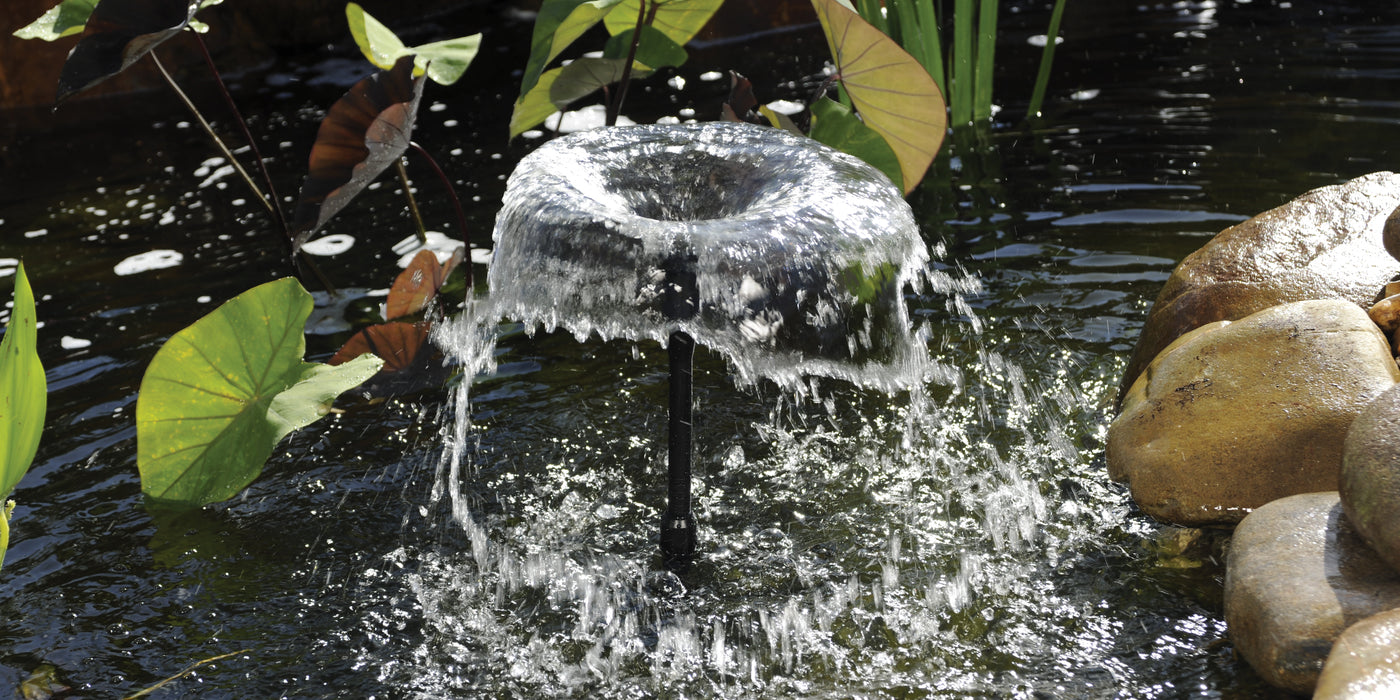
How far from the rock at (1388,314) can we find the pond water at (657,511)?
69cm

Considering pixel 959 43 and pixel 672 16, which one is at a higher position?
pixel 672 16

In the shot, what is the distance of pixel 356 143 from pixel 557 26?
67 centimetres

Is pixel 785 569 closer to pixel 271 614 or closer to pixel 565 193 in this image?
pixel 565 193

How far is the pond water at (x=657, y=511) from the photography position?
2203mm

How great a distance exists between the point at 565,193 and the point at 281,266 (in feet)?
8.15

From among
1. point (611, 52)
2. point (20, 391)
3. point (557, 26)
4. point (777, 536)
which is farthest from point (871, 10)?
point (20, 391)

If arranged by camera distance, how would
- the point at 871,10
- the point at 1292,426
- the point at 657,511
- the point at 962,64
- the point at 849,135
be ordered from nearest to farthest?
the point at 1292,426 < the point at 657,511 < the point at 849,135 < the point at 871,10 < the point at 962,64

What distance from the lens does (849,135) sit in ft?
11.3

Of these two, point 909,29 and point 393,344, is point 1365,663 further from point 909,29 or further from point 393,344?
point 909,29

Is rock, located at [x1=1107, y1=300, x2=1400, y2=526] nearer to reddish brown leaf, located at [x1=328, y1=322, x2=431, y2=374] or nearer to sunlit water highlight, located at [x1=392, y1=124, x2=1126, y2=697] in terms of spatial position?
sunlit water highlight, located at [x1=392, y1=124, x2=1126, y2=697]

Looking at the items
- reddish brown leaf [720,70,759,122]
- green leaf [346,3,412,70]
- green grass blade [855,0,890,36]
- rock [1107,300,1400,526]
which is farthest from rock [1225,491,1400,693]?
green grass blade [855,0,890,36]

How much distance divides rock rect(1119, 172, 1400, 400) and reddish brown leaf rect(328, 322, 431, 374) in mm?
1976

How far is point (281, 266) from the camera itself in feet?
14.4

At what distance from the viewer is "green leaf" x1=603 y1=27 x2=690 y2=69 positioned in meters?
3.56
